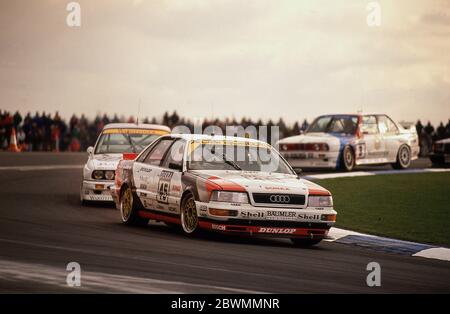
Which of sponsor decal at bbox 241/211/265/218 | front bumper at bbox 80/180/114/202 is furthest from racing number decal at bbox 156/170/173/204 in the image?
front bumper at bbox 80/180/114/202

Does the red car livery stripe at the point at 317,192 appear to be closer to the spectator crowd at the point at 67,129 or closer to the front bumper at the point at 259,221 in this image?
the front bumper at the point at 259,221

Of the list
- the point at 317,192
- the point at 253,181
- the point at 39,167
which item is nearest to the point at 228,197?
the point at 253,181

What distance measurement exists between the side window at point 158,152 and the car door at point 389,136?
556 inches

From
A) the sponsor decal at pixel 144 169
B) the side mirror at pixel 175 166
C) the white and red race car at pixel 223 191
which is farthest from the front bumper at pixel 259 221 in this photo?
the sponsor decal at pixel 144 169

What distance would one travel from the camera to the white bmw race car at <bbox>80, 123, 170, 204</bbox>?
17.0 m

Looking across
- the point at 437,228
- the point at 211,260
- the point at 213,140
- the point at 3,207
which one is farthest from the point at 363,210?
the point at 211,260

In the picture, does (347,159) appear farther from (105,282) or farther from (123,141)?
(105,282)

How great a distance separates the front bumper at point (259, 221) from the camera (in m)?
11.8

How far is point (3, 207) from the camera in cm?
1600

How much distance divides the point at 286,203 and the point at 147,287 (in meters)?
4.09

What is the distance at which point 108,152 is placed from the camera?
1783 cm

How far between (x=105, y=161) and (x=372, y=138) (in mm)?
11199

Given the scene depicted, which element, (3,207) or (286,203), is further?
(3,207)
